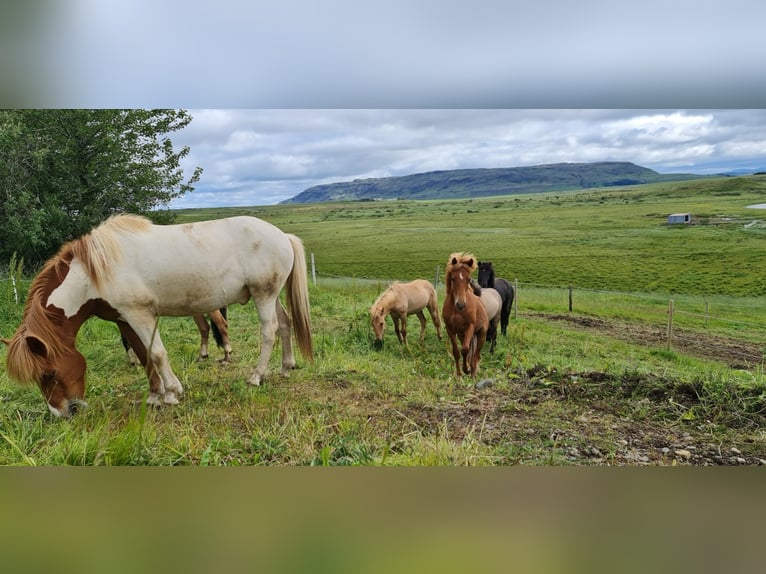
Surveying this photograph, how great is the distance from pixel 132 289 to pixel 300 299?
968 mm

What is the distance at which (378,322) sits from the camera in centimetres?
306

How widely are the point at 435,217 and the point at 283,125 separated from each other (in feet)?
3.63

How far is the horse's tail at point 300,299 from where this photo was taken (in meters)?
3.04

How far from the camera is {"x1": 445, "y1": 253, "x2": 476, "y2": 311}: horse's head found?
2.96m

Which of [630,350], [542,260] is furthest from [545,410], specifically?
[542,260]

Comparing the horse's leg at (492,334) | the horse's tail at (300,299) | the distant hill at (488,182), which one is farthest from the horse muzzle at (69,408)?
the horse's leg at (492,334)

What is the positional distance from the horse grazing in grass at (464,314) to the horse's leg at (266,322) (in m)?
1.08

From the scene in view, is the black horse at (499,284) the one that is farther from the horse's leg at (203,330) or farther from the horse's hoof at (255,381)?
the horse's leg at (203,330)

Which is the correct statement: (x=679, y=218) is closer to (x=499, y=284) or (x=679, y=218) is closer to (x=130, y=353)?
(x=499, y=284)

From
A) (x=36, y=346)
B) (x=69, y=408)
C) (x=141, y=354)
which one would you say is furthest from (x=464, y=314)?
(x=36, y=346)

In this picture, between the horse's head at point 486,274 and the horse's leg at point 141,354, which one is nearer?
the horse's leg at point 141,354

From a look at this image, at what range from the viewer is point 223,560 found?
79.8 inches

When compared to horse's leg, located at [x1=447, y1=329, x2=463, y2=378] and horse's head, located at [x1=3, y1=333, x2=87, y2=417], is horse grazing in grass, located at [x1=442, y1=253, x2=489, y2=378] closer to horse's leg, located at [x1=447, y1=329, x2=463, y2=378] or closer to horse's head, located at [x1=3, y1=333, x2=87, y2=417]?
horse's leg, located at [x1=447, y1=329, x2=463, y2=378]

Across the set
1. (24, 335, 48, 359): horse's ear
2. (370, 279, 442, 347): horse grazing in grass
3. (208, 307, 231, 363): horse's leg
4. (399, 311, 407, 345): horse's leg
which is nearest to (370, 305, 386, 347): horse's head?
(370, 279, 442, 347): horse grazing in grass
